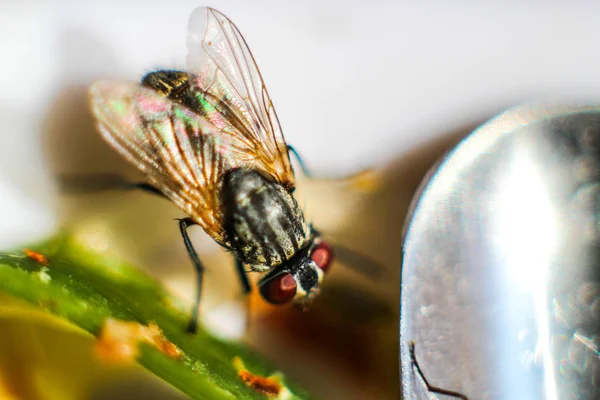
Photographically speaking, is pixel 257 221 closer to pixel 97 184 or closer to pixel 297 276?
pixel 297 276

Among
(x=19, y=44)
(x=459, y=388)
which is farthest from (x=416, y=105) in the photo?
(x=19, y=44)

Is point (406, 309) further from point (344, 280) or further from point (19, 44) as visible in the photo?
point (19, 44)

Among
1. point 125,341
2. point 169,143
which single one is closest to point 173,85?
point 169,143

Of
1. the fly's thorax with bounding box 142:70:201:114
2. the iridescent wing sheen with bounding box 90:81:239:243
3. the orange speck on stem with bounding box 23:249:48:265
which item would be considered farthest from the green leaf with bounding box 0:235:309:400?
the fly's thorax with bounding box 142:70:201:114

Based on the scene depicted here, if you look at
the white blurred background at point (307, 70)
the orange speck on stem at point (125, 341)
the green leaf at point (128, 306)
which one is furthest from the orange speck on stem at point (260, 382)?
the white blurred background at point (307, 70)

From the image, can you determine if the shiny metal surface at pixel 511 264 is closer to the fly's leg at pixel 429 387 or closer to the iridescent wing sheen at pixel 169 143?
the fly's leg at pixel 429 387

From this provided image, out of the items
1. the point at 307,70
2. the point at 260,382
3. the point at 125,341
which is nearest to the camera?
the point at 125,341
